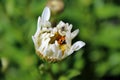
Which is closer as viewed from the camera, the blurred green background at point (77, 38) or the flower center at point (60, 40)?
the flower center at point (60, 40)

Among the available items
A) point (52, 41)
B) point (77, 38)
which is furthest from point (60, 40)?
point (77, 38)

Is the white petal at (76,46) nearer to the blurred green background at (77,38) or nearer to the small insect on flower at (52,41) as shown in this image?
the small insect on flower at (52,41)

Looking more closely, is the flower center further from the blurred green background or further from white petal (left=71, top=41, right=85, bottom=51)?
the blurred green background

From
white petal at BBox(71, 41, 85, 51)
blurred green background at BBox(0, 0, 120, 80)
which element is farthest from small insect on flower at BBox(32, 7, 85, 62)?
blurred green background at BBox(0, 0, 120, 80)

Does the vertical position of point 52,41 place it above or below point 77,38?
below

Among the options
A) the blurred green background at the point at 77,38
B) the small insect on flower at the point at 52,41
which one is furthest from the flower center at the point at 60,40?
the blurred green background at the point at 77,38

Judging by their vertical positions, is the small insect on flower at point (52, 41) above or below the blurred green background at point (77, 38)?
below

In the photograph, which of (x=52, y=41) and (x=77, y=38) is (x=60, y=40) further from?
(x=77, y=38)
